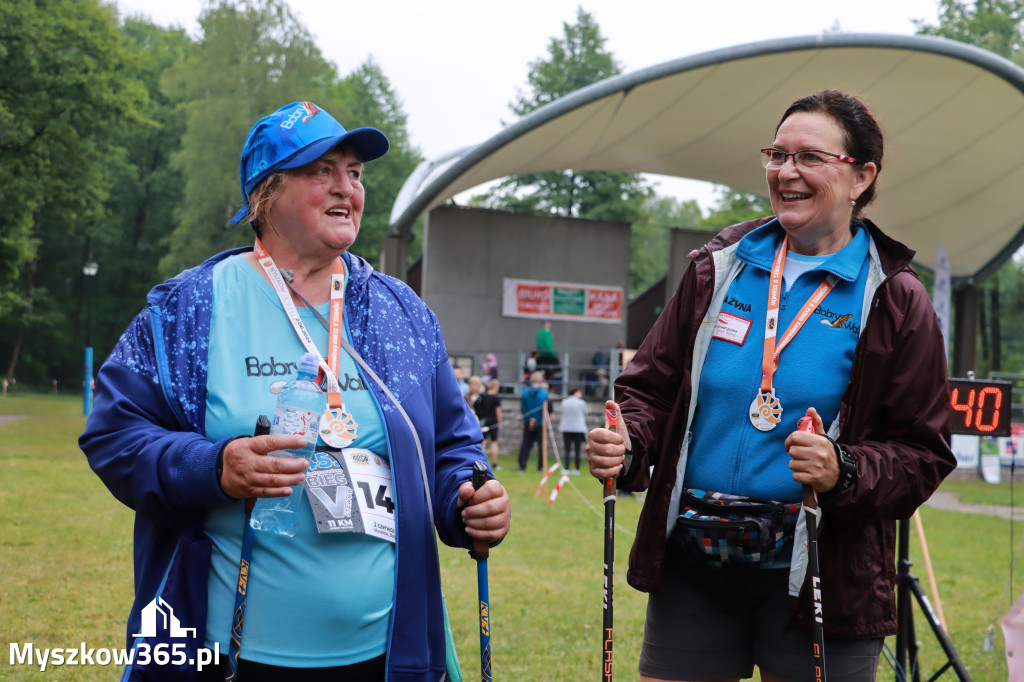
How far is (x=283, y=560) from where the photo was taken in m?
2.28

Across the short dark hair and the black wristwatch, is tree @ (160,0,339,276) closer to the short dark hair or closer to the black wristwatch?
the short dark hair

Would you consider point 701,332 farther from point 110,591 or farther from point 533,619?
point 110,591

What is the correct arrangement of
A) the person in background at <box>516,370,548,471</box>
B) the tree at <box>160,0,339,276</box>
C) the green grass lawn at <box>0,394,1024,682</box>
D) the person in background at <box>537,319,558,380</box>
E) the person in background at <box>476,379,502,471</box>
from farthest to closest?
the tree at <box>160,0,339,276</box> → the person in background at <box>537,319,558,380</box> → the person in background at <box>476,379,502,471</box> → the person in background at <box>516,370,548,471</box> → the green grass lawn at <box>0,394,1024,682</box>

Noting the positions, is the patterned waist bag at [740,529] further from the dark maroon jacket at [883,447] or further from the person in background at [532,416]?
the person in background at [532,416]

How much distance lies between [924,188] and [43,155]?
2097 centimetres

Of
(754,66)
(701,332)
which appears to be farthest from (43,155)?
(701,332)

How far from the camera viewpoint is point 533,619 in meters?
6.96

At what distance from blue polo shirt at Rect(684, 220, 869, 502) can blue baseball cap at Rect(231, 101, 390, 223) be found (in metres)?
1.11

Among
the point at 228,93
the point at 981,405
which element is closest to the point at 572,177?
the point at 228,93

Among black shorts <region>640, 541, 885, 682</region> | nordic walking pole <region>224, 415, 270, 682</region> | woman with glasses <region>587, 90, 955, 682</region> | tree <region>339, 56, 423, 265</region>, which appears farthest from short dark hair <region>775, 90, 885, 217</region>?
tree <region>339, 56, 423, 265</region>

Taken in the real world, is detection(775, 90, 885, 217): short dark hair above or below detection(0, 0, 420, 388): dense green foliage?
below

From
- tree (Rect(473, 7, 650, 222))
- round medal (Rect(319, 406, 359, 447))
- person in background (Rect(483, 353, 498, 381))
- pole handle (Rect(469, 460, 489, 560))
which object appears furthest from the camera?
tree (Rect(473, 7, 650, 222))

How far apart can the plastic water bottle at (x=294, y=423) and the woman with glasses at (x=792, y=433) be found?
2.50 feet

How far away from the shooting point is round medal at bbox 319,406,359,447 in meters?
2.28
